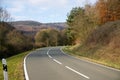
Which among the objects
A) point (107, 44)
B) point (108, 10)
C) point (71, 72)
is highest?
point (108, 10)

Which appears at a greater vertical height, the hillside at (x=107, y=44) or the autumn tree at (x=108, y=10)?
the autumn tree at (x=108, y=10)

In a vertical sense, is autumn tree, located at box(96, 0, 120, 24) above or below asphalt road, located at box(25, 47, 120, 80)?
above

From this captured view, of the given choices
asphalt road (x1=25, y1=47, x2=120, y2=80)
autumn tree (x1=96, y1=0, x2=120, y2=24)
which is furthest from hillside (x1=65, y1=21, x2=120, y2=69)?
autumn tree (x1=96, y1=0, x2=120, y2=24)

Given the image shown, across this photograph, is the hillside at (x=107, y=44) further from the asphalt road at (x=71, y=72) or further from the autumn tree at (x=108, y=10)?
the autumn tree at (x=108, y=10)

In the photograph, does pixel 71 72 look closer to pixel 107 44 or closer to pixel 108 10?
pixel 107 44

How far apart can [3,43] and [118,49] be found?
3874 cm

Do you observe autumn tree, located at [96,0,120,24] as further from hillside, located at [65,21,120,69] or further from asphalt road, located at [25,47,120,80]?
asphalt road, located at [25,47,120,80]

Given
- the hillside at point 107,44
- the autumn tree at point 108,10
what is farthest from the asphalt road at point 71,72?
the autumn tree at point 108,10

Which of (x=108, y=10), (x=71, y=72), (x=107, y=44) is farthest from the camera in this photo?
(x=108, y=10)

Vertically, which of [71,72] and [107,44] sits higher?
[71,72]

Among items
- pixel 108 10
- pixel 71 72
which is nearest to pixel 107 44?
pixel 108 10

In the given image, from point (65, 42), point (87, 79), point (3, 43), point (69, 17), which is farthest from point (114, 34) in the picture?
point (65, 42)

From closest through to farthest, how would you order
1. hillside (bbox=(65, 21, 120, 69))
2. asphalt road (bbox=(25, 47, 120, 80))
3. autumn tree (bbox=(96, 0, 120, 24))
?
asphalt road (bbox=(25, 47, 120, 80))
hillside (bbox=(65, 21, 120, 69))
autumn tree (bbox=(96, 0, 120, 24))

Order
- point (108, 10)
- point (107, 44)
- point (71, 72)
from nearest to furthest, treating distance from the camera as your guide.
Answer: point (71, 72), point (107, 44), point (108, 10)
